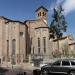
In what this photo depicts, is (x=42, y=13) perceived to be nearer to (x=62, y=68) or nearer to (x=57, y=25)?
(x=57, y=25)

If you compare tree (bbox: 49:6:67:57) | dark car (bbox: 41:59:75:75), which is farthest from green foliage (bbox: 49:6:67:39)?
dark car (bbox: 41:59:75:75)

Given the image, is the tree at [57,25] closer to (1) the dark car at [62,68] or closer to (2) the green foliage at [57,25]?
(2) the green foliage at [57,25]

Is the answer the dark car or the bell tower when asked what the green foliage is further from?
the dark car

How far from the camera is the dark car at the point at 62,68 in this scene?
30.9m

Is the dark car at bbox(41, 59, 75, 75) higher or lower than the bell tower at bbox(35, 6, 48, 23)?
lower

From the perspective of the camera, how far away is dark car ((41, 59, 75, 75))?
101 ft

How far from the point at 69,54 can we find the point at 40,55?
792 centimetres

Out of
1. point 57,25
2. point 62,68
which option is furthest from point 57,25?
point 62,68

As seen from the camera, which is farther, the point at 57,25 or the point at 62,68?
the point at 57,25

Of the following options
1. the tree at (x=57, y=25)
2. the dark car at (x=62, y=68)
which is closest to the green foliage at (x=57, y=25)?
the tree at (x=57, y=25)

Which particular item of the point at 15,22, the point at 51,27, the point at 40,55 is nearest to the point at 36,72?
the point at 40,55

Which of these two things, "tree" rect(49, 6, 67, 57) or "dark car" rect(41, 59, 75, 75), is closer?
"dark car" rect(41, 59, 75, 75)

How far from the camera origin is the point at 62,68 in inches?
1230

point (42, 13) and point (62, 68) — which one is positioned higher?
point (42, 13)
